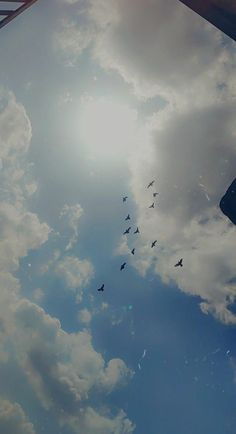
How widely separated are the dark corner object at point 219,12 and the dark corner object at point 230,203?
1985 centimetres

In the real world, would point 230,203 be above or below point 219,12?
below

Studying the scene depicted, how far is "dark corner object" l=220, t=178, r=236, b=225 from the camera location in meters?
38.4

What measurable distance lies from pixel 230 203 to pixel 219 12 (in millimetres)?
25910

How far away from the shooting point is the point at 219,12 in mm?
18672

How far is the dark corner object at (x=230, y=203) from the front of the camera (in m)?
38.4

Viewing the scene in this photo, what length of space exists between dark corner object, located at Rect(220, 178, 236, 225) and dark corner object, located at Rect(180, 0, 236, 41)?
19845 millimetres

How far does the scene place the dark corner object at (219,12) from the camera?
1762 centimetres

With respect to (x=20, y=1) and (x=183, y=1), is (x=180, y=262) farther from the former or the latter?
(x=20, y=1)

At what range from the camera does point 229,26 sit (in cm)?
1969

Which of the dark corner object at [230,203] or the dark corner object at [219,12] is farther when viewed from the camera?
the dark corner object at [230,203]

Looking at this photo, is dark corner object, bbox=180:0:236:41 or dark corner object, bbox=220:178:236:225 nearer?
dark corner object, bbox=180:0:236:41

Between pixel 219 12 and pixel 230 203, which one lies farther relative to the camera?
pixel 230 203

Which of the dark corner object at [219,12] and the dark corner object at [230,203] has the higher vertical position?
the dark corner object at [219,12]

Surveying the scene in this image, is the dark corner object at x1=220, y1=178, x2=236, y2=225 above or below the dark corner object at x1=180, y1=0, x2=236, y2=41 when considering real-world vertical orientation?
below
